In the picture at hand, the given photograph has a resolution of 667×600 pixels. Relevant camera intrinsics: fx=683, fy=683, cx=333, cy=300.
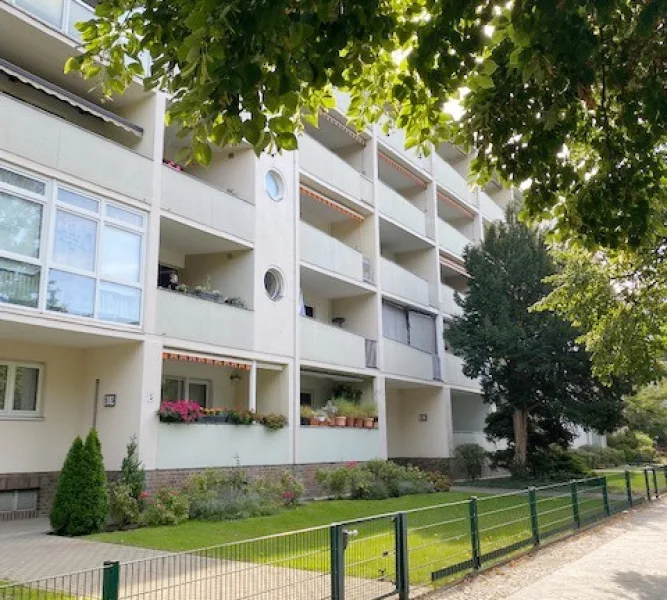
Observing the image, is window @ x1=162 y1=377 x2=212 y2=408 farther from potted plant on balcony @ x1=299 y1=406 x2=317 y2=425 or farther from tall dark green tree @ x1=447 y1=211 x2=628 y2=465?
tall dark green tree @ x1=447 y1=211 x2=628 y2=465

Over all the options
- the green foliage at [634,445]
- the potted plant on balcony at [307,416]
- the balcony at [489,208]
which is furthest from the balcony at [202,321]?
the green foliage at [634,445]

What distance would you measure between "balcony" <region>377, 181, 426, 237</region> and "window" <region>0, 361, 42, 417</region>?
14384 mm

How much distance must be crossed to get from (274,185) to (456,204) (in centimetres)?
1507

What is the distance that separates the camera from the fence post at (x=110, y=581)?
15.4 feet

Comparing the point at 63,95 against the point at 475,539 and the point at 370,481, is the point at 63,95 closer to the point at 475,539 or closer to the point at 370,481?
the point at 475,539

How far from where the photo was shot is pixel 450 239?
31.1 metres

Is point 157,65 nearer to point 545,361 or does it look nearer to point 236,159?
point 236,159

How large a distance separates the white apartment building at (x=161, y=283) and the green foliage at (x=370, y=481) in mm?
885

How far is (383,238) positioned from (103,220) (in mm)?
15753

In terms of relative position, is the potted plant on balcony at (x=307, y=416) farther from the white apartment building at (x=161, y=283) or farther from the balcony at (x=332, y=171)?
the balcony at (x=332, y=171)

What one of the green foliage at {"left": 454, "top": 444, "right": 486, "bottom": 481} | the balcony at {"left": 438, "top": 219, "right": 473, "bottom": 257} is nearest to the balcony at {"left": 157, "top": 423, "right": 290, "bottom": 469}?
the green foliage at {"left": 454, "top": 444, "right": 486, "bottom": 481}

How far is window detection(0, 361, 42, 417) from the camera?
14195mm

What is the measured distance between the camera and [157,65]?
5.22 meters

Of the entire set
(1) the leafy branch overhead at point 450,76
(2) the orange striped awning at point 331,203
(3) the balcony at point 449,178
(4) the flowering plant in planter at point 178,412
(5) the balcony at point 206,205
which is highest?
(3) the balcony at point 449,178
